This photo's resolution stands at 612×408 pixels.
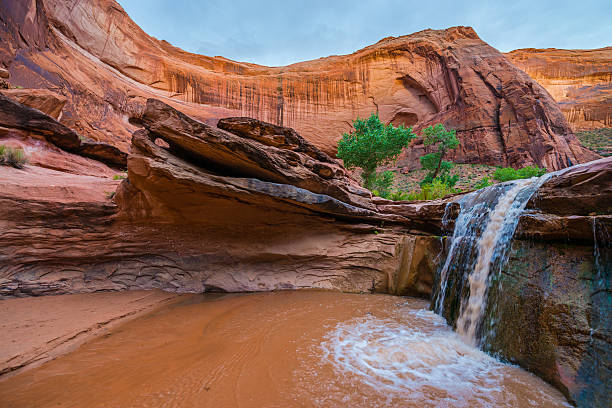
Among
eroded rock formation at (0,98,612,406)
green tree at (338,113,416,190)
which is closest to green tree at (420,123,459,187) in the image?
green tree at (338,113,416,190)

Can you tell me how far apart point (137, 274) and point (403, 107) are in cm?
3064

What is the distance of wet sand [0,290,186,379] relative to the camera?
2732 mm

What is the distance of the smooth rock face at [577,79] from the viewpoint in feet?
101

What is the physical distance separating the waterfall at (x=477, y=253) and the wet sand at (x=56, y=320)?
18.5 ft

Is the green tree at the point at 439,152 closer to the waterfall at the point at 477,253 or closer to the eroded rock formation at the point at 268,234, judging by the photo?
the eroded rock formation at the point at 268,234

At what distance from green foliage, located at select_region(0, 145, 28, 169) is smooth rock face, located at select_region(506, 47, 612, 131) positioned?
50.3 meters

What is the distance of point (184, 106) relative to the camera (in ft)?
77.8

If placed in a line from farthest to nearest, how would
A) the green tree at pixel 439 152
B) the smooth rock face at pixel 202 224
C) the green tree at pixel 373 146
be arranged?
the green tree at pixel 439 152
the green tree at pixel 373 146
the smooth rock face at pixel 202 224

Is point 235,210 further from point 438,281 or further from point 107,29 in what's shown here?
point 107,29

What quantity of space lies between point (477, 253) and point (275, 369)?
4107 mm

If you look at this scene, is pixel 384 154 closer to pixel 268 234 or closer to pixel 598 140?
pixel 268 234

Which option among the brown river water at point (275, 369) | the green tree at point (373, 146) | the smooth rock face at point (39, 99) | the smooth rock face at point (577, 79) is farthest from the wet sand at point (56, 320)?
the smooth rock face at point (577, 79)

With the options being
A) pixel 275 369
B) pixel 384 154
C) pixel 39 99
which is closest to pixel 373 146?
pixel 384 154

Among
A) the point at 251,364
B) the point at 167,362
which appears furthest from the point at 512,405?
the point at 167,362
